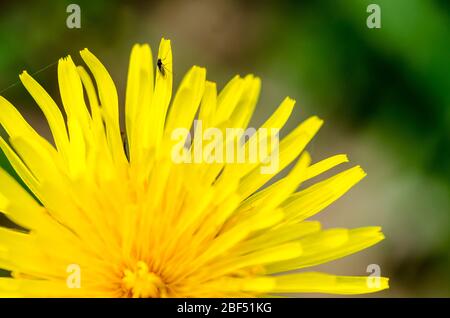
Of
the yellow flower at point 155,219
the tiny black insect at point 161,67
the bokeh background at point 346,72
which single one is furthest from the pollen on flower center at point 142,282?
the bokeh background at point 346,72

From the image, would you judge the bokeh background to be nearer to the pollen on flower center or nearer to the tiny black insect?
the tiny black insect

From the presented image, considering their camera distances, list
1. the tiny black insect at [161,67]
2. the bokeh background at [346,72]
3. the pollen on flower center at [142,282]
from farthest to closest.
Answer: the bokeh background at [346,72] → the tiny black insect at [161,67] → the pollen on flower center at [142,282]

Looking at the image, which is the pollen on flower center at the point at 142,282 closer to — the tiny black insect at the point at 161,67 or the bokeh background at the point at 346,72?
the tiny black insect at the point at 161,67

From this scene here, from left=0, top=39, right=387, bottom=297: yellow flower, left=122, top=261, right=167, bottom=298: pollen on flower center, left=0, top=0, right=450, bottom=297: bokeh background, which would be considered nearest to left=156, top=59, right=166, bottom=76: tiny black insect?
left=0, top=39, right=387, bottom=297: yellow flower

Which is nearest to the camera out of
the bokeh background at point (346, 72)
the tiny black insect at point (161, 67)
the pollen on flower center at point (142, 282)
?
the pollen on flower center at point (142, 282)

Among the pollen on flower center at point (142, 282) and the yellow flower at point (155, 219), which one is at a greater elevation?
the yellow flower at point (155, 219)

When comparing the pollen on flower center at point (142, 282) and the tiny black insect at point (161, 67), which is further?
the tiny black insect at point (161, 67)

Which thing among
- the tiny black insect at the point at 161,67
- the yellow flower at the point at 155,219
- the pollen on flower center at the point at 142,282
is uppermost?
the tiny black insect at the point at 161,67
